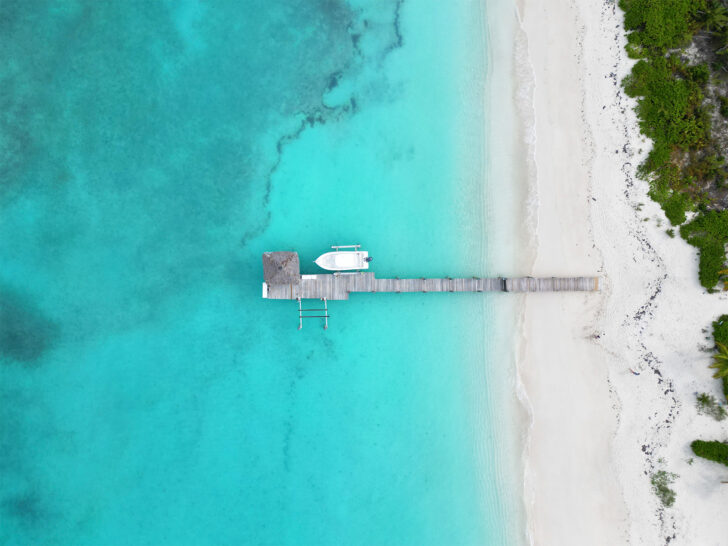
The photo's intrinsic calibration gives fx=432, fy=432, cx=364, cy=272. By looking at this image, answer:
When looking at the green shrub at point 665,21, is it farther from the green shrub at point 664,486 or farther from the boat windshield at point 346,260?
the green shrub at point 664,486

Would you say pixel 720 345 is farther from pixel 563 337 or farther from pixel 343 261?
pixel 343 261

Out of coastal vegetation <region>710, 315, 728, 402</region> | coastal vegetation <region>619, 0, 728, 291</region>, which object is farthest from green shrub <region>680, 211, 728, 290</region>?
coastal vegetation <region>710, 315, 728, 402</region>

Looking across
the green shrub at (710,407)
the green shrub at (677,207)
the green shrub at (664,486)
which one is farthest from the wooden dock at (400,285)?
the green shrub at (664,486)

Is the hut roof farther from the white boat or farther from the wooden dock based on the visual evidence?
the white boat

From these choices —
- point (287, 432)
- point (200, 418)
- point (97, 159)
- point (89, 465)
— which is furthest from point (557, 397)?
point (97, 159)

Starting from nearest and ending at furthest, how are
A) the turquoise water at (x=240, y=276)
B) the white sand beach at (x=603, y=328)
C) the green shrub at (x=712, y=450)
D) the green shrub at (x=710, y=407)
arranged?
the green shrub at (x=712, y=450) < the green shrub at (x=710, y=407) < the white sand beach at (x=603, y=328) < the turquoise water at (x=240, y=276)

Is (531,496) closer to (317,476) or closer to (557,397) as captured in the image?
(557,397)
